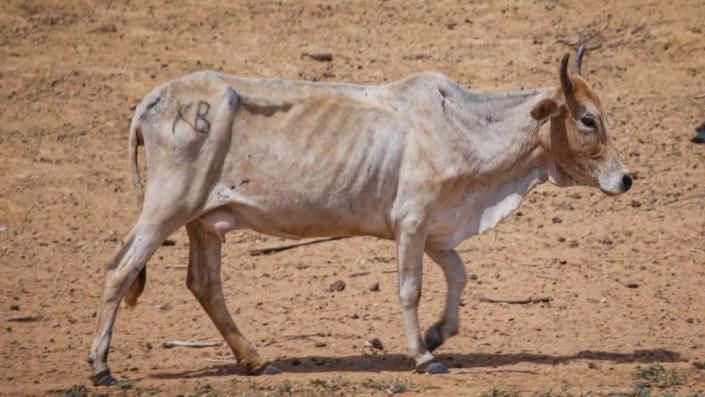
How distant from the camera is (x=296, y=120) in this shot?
9.55m

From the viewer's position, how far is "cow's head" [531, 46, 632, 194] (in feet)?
32.5

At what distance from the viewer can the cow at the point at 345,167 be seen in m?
9.27

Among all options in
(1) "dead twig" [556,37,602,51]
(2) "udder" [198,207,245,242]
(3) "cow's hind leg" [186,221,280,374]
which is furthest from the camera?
(1) "dead twig" [556,37,602,51]

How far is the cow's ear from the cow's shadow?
1.73 m

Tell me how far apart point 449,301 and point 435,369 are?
0.69 m

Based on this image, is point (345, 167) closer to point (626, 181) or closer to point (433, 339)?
point (433, 339)

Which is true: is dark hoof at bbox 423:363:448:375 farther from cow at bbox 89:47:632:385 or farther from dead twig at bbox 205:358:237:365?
dead twig at bbox 205:358:237:365

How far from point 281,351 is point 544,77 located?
20.5ft

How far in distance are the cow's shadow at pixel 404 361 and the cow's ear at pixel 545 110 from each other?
173 cm

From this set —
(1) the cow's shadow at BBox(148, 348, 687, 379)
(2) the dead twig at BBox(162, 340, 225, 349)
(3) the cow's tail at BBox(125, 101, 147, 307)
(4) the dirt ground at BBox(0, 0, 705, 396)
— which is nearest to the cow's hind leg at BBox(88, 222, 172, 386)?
(3) the cow's tail at BBox(125, 101, 147, 307)

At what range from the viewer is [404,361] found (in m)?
10.1

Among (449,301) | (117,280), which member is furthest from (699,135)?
(117,280)

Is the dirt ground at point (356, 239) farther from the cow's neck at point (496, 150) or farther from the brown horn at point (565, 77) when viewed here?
the brown horn at point (565, 77)

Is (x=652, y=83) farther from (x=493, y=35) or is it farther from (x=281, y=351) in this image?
(x=281, y=351)
